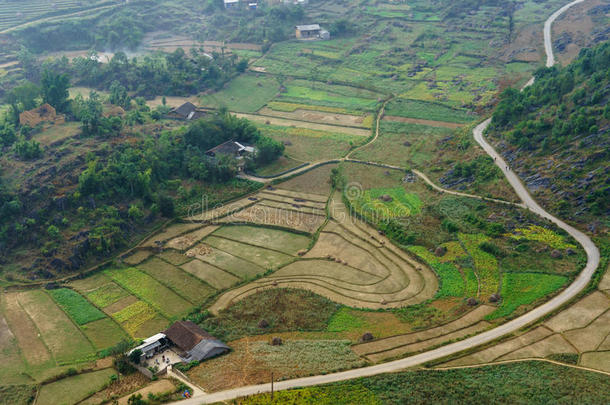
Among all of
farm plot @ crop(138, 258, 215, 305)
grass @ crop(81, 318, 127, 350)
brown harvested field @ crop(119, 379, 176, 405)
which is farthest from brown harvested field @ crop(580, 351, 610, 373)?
grass @ crop(81, 318, 127, 350)

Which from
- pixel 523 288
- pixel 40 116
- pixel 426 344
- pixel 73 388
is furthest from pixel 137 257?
pixel 523 288

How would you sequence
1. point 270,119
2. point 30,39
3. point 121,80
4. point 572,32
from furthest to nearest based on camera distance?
point 30,39
point 572,32
point 121,80
point 270,119

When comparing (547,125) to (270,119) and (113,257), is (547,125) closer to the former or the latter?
(270,119)

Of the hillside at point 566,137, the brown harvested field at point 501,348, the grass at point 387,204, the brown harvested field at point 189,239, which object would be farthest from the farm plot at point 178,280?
the hillside at point 566,137

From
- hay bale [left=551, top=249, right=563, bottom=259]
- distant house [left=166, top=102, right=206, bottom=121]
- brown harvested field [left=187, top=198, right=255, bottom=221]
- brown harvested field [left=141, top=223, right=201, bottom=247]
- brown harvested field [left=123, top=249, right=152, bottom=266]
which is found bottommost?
brown harvested field [left=123, top=249, right=152, bottom=266]

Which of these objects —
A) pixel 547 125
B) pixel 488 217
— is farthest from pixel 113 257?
pixel 547 125

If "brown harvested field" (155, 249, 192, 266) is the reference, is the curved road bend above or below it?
above

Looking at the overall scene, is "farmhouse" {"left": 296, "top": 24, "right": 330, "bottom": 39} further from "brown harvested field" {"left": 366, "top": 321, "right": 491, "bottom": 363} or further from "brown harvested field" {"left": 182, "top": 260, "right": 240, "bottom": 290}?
"brown harvested field" {"left": 366, "top": 321, "right": 491, "bottom": 363}
